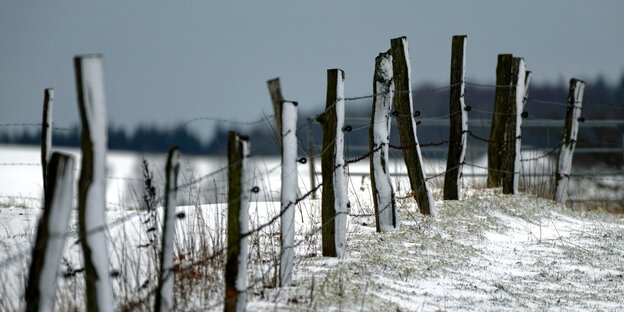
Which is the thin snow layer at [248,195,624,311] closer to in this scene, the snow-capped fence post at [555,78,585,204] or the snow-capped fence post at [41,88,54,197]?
the snow-capped fence post at [555,78,585,204]

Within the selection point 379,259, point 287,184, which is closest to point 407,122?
point 379,259

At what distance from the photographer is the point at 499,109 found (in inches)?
362

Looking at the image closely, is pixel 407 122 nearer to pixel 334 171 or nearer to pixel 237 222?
A: pixel 334 171

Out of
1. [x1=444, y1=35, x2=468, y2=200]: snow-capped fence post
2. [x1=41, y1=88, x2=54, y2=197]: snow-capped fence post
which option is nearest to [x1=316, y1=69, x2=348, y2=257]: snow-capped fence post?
[x1=444, y1=35, x2=468, y2=200]: snow-capped fence post

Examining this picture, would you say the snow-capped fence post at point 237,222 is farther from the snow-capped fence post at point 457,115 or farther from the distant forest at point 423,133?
the snow-capped fence post at point 457,115

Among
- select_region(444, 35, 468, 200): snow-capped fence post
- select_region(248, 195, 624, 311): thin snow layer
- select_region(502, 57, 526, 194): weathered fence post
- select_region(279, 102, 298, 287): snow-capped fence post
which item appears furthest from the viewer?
select_region(502, 57, 526, 194): weathered fence post

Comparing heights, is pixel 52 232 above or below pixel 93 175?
below

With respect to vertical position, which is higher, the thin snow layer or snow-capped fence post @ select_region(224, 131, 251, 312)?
snow-capped fence post @ select_region(224, 131, 251, 312)

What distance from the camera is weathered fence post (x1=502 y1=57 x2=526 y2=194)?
29.9ft

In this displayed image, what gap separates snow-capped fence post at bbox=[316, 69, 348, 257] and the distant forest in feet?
0.93

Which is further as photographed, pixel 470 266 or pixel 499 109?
pixel 499 109

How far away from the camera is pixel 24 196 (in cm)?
925

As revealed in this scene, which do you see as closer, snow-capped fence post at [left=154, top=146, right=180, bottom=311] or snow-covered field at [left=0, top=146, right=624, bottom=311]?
snow-capped fence post at [left=154, top=146, right=180, bottom=311]

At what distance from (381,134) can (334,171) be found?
3.86ft
